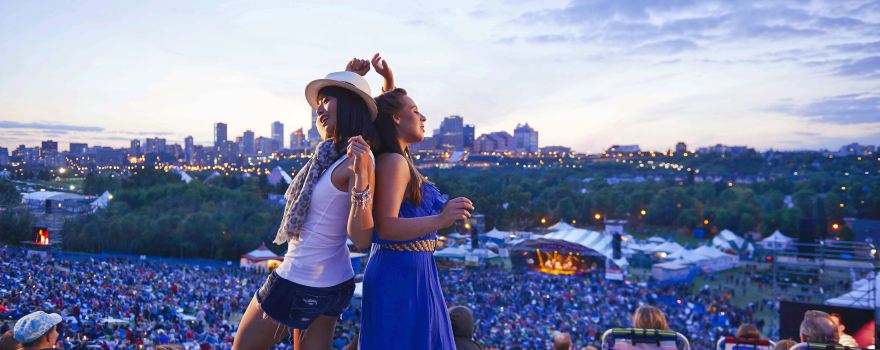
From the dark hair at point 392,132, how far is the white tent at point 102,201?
30.3m

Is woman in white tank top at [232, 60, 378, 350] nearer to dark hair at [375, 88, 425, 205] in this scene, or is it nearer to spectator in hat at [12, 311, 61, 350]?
dark hair at [375, 88, 425, 205]

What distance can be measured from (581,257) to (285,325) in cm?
2339

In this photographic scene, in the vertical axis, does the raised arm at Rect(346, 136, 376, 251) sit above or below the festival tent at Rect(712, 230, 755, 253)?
above

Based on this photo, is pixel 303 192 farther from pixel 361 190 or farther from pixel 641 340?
pixel 641 340

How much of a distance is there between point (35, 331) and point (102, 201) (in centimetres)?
3082

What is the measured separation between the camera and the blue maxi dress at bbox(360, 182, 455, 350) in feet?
5.70

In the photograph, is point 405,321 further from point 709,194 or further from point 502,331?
point 709,194

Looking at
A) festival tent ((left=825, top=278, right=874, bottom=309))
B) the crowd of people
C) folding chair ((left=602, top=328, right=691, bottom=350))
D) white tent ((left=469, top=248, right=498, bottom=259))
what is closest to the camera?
folding chair ((left=602, top=328, right=691, bottom=350))

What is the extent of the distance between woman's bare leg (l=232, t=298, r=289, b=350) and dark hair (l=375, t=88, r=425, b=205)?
0.57 metres

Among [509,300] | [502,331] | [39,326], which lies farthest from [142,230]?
[39,326]

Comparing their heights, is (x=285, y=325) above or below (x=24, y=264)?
above

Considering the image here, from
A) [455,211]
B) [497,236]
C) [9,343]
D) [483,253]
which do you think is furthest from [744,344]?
[497,236]

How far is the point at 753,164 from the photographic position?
226 feet

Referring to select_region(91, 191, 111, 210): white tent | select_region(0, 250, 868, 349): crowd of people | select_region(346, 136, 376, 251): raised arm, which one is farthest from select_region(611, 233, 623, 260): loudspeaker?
select_region(91, 191, 111, 210): white tent
